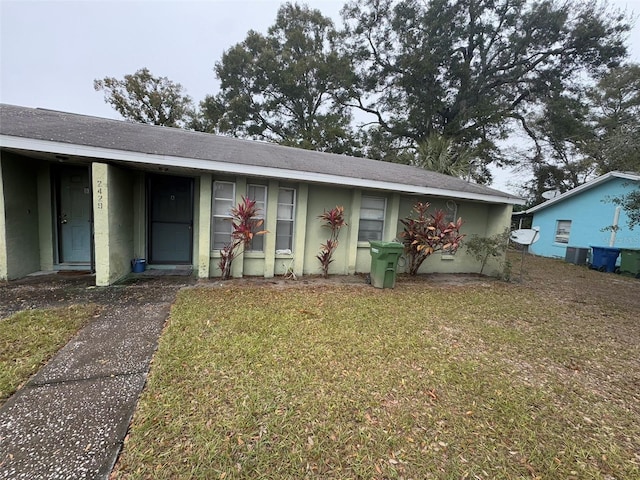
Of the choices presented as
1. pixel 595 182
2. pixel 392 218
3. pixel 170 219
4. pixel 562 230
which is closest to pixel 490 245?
pixel 392 218

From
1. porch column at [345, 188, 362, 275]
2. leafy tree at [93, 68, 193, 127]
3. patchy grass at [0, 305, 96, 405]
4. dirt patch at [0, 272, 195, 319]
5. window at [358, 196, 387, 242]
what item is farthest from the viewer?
leafy tree at [93, 68, 193, 127]

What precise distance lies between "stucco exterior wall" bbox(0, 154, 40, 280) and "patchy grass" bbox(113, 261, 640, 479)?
138 inches

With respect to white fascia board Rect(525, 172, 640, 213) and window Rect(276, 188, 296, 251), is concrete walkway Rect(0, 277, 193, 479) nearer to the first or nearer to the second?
window Rect(276, 188, 296, 251)

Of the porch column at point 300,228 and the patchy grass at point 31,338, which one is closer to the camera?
the patchy grass at point 31,338

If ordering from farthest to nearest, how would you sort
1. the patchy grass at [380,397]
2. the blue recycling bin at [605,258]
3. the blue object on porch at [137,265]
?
the blue recycling bin at [605,258] < the blue object on porch at [137,265] < the patchy grass at [380,397]

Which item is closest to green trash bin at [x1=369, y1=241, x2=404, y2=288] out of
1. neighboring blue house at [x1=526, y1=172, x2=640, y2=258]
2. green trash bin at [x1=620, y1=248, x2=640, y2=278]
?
neighboring blue house at [x1=526, y1=172, x2=640, y2=258]

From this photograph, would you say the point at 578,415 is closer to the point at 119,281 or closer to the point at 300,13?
the point at 119,281

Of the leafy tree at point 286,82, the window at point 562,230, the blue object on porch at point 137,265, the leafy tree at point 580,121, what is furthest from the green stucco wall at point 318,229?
the leafy tree at point 286,82

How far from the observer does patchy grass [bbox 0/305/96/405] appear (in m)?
2.41

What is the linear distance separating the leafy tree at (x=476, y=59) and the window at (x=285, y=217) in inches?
608

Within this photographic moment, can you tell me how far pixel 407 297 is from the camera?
549cm

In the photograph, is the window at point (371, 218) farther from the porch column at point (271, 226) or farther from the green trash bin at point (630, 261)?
the green trash bin at point (630, 261)

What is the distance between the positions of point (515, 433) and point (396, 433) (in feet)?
3.15

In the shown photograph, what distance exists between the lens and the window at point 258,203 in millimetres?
6102
